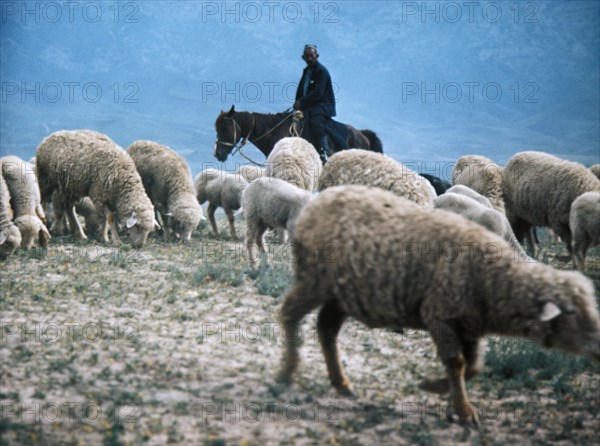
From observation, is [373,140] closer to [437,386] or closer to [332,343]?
[332,343]

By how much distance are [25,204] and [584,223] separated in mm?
8714

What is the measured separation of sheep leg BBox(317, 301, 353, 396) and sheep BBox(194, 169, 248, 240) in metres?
8.66

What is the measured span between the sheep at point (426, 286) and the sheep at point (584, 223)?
5869 millimetres

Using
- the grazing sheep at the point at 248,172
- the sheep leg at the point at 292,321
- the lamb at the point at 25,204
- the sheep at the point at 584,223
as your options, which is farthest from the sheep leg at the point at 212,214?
the sheep leg at the point at 292,321

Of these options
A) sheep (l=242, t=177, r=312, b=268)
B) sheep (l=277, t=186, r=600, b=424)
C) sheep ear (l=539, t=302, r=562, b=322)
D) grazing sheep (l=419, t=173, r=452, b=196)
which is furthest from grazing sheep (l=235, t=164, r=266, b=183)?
sheep ear (l=539, t=302, r=562, b=322)

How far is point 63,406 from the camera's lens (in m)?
4.83

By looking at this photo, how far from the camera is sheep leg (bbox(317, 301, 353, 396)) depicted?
18.3 ft

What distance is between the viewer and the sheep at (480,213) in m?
9.83

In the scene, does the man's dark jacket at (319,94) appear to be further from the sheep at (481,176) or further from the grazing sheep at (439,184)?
the sheep at (481,176)

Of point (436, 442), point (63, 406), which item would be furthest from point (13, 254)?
point (436, 442)

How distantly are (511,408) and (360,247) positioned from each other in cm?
188

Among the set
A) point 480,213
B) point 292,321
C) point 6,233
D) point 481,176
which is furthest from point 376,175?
point 481,176

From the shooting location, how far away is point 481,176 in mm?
15203

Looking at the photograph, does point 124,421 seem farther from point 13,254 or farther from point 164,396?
point 13,254
